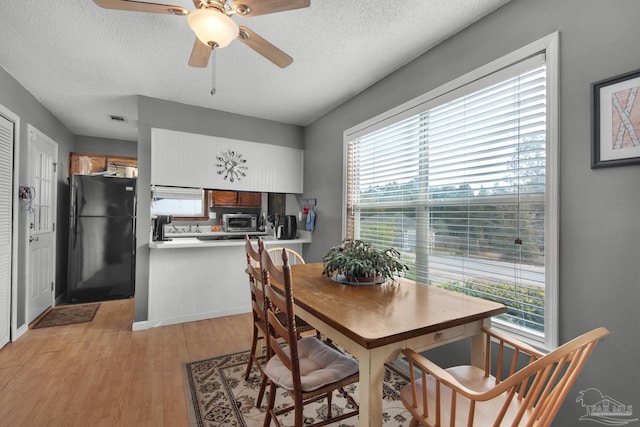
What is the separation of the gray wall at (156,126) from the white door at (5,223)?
1.02 meters

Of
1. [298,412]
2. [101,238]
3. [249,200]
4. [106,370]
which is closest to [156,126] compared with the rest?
[249,200]

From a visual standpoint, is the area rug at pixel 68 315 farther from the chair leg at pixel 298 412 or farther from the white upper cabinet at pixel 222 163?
the chair leg at pixel 298 412

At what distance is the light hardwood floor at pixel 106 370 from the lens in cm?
180

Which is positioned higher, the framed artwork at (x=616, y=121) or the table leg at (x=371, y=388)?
the framed artwork at (x=616, y=121)

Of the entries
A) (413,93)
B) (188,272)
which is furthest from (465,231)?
(188,272)

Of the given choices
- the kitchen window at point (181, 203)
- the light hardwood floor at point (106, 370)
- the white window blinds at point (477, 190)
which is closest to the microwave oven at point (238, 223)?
the kitchen window at point (181, 203)

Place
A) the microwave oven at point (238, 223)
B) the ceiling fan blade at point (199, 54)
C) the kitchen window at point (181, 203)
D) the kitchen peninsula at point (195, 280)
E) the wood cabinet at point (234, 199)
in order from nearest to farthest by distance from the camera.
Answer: the ceiling fan blade at point (199, 54), the kitchen peninsula at point (195, 280), the kitchen window at point (181, 203), the microwave oven at point (238, 223), the wood cabinet at point (234, 199)

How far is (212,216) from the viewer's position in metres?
4.74

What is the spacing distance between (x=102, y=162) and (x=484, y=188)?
537 cm

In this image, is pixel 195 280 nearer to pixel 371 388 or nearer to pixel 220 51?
pixel 220 51

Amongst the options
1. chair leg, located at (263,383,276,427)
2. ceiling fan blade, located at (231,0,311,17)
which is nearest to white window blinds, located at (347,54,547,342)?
ceiling fan blade, located at (231,0,311,17)

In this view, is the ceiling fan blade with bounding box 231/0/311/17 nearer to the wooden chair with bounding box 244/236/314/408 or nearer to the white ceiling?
the white ceiling

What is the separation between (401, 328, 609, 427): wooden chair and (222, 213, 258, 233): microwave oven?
358 cm

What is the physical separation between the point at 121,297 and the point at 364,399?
4319 millimetres
